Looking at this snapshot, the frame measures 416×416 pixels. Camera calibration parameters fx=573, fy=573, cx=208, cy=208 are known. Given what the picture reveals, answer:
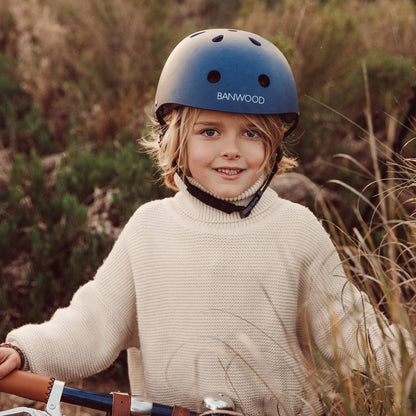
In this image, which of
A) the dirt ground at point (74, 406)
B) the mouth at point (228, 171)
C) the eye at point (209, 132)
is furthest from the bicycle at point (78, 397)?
the dirt ground at point (74, 406)

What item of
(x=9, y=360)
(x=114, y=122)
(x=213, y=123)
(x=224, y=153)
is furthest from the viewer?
(x=114, y=122)

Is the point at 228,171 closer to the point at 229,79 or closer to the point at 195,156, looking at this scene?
the point at 195,156

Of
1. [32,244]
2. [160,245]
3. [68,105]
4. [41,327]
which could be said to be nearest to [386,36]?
[68,105]

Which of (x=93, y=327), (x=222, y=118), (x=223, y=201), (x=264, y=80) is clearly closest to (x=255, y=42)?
(x=264, y=80)

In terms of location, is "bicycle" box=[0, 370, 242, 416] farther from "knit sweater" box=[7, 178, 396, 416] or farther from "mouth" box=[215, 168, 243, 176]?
"mouth" box=[215, 168, 243, 176]

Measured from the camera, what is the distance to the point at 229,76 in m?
2.30

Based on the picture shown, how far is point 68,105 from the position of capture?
6711 mm

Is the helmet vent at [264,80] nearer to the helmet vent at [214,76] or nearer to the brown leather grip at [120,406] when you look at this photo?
the helmet vent at [214,76]

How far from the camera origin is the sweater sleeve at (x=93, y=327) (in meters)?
2.20

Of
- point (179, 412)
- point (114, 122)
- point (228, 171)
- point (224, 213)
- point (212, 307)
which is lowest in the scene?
point (179, 412)

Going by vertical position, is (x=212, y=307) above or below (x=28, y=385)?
above

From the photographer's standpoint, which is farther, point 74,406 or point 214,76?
point 74,406

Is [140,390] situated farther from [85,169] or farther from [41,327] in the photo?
[85,169]

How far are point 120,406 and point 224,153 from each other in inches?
39.0
